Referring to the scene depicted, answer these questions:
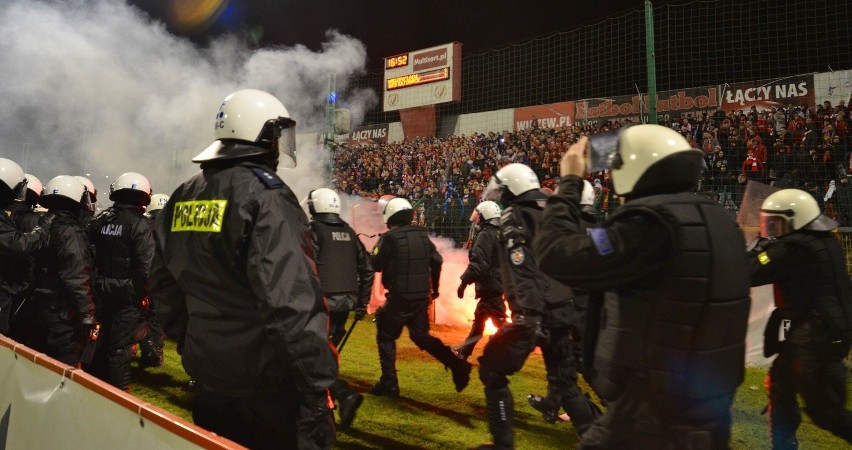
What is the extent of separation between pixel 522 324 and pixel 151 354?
4.78 metres

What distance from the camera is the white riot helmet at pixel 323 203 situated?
6.00 m

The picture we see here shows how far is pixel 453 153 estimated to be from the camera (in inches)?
795

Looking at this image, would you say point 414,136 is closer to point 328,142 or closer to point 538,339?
point 328,142

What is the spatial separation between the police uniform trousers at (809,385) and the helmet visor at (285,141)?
348cm

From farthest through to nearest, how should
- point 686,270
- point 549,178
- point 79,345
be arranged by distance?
point 549,178 → point 79,345 → point 686,270

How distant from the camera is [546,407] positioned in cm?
468

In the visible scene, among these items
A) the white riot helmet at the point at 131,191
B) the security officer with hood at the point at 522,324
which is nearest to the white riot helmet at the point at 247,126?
the security officer with hood at the point at 522,324

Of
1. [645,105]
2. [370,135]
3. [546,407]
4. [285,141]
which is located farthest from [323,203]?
[370,135]

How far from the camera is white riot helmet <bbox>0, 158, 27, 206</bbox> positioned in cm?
437

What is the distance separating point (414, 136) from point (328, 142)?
47.6 feet

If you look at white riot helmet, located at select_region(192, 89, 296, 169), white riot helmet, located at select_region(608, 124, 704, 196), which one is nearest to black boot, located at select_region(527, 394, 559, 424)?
white riot helmet, located at select_region(608, 124, 704, 196)

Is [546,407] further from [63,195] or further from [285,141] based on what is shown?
[63,195]

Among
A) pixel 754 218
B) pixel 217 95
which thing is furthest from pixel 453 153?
pixel 754 218

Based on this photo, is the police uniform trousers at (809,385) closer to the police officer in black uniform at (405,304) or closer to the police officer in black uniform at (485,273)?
the police officer in black uniform at (485,273)
